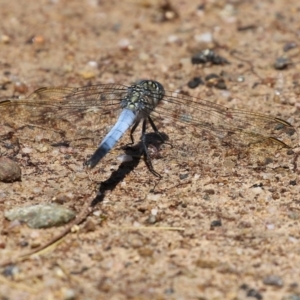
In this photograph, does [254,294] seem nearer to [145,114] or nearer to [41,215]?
[41,215]

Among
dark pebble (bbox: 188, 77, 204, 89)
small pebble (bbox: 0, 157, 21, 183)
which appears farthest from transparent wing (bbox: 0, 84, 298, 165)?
dark pebble (bbox: 188, 77, 204, 89)

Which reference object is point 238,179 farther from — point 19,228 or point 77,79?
point 77,79

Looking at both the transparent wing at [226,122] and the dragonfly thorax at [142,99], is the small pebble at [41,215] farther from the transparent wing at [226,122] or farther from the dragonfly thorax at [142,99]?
the transparent wing at [226,122]

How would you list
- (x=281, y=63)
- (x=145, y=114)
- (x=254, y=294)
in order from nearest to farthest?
1. (x=254, y=294)
2. (x=145, y=114)
3. (x=281, y=63)

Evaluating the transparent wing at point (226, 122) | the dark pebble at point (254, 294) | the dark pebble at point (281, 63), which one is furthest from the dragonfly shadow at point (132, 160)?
the dark pebble at point (281, 63)

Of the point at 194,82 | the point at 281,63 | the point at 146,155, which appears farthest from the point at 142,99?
the point at 281,63

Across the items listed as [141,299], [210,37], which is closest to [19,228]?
[141,299]
